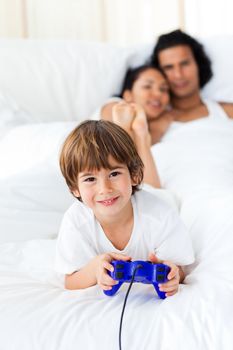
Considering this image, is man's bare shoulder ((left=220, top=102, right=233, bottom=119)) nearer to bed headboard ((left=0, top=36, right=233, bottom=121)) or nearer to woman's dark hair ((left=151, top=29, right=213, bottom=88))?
bed headboard ((left=0, top=36, right=233, bottom=121))

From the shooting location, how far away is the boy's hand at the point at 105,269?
41.3 inches

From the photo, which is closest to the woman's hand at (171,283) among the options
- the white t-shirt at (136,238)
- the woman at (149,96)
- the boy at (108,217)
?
the boy at (108,217)

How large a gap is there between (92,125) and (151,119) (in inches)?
46.3

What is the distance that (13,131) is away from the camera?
1.88 meters

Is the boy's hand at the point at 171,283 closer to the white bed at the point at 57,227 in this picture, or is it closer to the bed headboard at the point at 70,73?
the white bed at the point at 57,227

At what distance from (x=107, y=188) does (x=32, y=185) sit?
1.74ft

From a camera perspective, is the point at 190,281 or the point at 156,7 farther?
the point at 156,7

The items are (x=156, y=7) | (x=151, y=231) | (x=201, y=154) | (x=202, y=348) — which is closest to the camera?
(x=202, y=348)

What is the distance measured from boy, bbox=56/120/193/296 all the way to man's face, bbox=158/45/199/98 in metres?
1.17

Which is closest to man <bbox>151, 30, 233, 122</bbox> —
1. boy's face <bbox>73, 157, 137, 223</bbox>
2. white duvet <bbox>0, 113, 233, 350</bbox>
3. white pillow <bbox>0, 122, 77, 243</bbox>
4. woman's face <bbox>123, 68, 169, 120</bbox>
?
woman's face <bbox>123, 68, 169, 120</bbox>

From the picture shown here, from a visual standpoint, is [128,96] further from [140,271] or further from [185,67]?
[140,271]

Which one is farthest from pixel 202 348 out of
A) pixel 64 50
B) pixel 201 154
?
pixel 64 50

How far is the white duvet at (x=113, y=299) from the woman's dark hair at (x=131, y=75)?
2.73 feet

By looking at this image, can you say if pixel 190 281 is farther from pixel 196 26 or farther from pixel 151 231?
pixel 196 26
